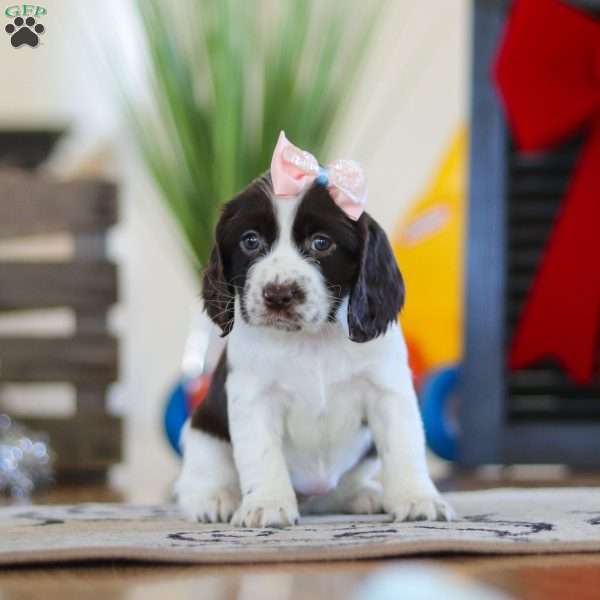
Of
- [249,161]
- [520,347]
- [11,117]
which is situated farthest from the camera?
[11,117]

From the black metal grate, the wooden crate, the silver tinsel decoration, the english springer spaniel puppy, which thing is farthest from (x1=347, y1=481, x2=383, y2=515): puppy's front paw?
the wooden crate

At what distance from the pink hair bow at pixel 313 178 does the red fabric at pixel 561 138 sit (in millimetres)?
1238

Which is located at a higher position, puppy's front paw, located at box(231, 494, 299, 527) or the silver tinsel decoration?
the silver tinsel decoration

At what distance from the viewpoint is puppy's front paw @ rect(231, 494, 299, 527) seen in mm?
1484

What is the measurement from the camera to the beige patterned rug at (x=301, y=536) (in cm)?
124

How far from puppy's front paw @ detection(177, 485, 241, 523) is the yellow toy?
177cm

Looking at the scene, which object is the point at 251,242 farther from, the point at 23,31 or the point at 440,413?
the point at 440,413

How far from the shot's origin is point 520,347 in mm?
2719

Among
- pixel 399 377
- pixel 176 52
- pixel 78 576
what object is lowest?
pixel 78 576

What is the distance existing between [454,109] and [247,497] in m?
2.86

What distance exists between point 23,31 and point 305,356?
1.99 feet

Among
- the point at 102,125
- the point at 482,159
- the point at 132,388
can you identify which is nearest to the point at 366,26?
the point at 482,159

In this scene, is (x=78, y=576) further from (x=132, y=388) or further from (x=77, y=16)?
(x=132, y=388)

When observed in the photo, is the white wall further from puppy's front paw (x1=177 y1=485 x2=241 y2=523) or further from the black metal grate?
puppy's front paw (x1=177 y1=485 x2=241 y2=523)
